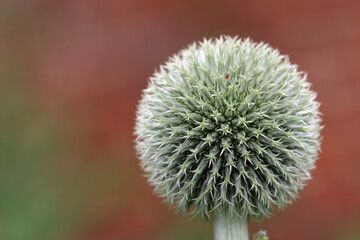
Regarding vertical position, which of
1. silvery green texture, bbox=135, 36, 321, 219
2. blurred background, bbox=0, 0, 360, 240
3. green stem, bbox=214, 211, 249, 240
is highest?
blurred background, bbox=0, 0, 360, 240

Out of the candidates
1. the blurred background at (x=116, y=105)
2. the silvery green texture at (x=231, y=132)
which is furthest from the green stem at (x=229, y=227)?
the blurred background at (x=116, y=105)

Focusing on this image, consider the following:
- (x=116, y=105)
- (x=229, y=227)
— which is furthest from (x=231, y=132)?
(x=116, y=105)

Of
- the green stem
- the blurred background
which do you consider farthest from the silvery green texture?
the blurred background

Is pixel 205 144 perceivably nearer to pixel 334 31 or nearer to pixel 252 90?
pixel 252 90

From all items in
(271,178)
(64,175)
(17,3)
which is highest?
(17,3)

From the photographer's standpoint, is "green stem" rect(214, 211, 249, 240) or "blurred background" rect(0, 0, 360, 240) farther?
"blurred background" rect(0, 0, 360, 240)

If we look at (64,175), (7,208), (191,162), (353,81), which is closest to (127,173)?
(64,175)

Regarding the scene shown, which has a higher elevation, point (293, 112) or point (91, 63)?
point (91, 63)

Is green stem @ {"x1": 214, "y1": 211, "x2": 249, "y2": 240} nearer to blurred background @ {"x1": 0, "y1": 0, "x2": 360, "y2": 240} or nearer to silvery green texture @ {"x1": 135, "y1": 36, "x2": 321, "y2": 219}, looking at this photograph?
silvery green texture @ {"x1": 135, "y1": 36, "x2": 321, "y2": 219}
